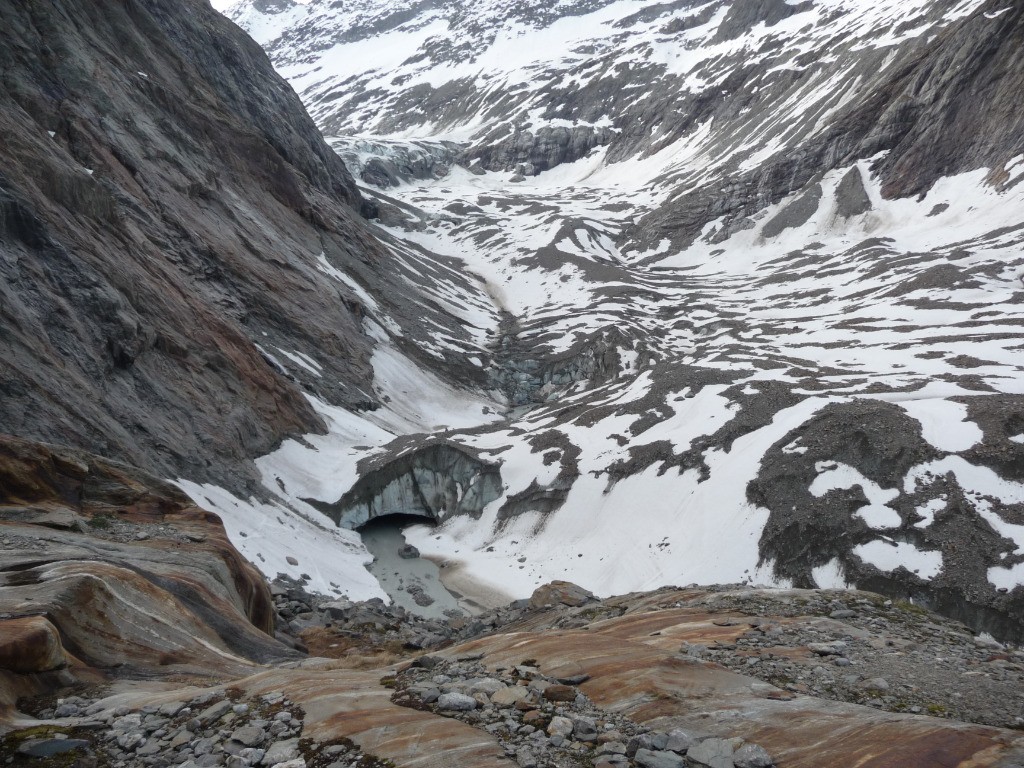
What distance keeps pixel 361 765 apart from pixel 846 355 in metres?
44.3

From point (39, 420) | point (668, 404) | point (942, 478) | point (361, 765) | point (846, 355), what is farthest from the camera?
point (846, 355)

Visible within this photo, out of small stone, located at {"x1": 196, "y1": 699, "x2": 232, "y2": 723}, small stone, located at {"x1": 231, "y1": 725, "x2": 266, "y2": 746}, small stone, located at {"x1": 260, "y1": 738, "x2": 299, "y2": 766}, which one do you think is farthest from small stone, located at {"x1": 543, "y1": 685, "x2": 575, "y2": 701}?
small stone, located at {"x1": 196, "y1": 699, "x2": 232, "y2": 723}

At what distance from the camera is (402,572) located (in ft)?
115

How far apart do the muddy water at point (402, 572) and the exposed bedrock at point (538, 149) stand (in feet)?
534

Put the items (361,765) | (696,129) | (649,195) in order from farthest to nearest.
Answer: (696,129) → (649,195) → (361,765)

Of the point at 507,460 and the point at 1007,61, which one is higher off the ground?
the point at 1007,61

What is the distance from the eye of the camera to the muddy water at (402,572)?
3045 centimetres

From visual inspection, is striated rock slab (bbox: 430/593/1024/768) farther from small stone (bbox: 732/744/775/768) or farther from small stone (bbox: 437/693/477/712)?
small stone (bbox: 437/693/477/712)

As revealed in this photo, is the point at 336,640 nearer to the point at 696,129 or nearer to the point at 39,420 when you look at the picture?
the point at 39,420

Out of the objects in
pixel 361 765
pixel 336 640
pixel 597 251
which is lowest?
pixel 597 251

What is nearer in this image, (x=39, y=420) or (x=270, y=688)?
(x=270, y=688)

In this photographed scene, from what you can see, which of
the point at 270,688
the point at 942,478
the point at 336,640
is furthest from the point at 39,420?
the point at 942,478

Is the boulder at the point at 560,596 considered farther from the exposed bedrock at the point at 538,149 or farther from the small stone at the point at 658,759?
the exposed bedrock at the point at 538,149

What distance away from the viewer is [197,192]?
56812 millimetres
